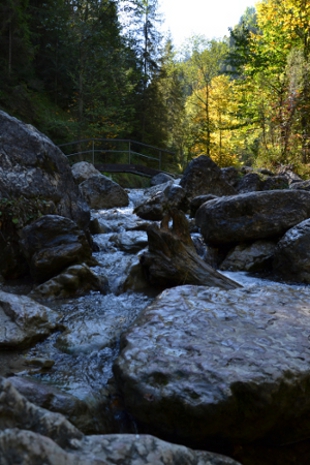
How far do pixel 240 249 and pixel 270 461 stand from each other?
3889 millimetres

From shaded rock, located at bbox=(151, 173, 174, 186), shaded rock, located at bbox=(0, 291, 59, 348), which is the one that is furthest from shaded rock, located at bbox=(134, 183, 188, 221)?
shaded rock, located at bbox=(151, 173, 174, 186)

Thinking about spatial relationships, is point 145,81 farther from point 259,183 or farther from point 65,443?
point 65,443

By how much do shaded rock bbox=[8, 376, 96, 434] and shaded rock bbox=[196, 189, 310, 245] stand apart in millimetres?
4097

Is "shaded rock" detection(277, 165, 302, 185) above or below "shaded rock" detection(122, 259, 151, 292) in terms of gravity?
above

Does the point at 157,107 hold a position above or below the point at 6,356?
above

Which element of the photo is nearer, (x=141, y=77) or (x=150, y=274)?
(x=150, y=274)

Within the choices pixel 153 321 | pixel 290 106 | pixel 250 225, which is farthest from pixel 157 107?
pixel 153 321

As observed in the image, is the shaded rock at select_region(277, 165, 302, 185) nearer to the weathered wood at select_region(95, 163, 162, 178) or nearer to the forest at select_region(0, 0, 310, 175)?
the forest at select_region(0, 0, 310, 175)

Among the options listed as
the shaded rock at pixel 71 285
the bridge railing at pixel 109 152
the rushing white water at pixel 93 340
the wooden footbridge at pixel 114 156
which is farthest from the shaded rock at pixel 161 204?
the bridge railing at pixel 109 152

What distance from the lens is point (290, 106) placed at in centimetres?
1477

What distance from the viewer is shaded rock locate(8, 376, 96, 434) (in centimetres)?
210

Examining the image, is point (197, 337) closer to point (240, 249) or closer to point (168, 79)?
point (240, 249)

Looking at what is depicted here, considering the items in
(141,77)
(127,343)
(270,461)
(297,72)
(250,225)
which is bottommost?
(270,461)

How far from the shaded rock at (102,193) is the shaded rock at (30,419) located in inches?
364
